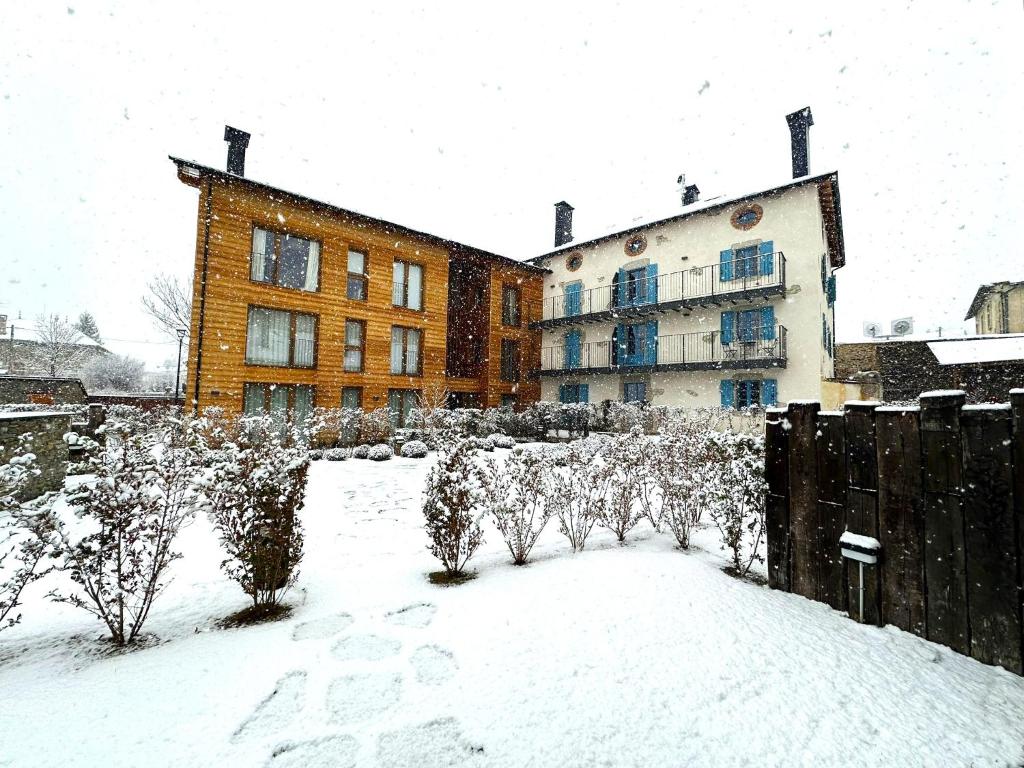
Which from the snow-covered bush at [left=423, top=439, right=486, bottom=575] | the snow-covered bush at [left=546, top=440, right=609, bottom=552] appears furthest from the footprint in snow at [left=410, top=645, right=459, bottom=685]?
the snow-covered bush at [left=546, top=440, right=609, bottom=552]

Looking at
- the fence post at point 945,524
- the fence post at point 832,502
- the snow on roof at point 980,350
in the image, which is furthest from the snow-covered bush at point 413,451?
the snow on roof at point 980,350

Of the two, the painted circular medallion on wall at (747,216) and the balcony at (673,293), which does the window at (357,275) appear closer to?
the balcony at (673,293)

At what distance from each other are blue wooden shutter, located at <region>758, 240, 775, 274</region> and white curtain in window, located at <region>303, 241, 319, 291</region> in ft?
50.5

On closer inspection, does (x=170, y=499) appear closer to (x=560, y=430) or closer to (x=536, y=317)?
(x=560, y=430)

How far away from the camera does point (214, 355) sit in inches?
478

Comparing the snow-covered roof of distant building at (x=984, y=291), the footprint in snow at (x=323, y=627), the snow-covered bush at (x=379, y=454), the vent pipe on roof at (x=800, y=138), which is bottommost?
the footprint in snow at (x=323, y=627)

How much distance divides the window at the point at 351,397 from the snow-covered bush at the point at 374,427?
3.85 ft

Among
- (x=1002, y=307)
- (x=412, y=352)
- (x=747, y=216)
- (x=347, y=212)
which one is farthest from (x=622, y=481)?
(x=1002, y=307)

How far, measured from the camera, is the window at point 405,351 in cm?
1622

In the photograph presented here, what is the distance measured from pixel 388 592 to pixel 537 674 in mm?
1663

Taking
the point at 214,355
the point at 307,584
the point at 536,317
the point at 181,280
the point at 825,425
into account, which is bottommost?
the point at 307,584

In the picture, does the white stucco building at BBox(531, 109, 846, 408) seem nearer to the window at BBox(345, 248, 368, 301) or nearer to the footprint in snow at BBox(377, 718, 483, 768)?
the window at BBox(345, 248, 368, 301)

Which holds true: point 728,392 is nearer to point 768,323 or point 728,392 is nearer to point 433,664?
point 768,323

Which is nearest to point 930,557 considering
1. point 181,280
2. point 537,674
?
point 537,674
